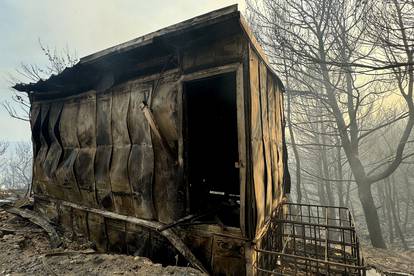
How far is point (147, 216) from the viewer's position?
5148 mm

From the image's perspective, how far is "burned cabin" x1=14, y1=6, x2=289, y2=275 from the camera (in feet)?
13.5

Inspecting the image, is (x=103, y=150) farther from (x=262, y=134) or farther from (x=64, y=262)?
(x=262, y=134)

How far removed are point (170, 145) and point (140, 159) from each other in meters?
0.91

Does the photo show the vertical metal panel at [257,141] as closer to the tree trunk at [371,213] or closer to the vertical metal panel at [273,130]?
the vertical metal panel at [273,130]

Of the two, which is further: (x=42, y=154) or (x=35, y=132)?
(x=35, y=132)

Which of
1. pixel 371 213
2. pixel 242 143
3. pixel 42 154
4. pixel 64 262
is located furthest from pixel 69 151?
pixel 371 213

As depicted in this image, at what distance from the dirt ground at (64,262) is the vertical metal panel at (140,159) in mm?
990

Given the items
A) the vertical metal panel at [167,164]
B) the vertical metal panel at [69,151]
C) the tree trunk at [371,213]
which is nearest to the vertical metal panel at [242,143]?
the vertical metal panel at [167,164]

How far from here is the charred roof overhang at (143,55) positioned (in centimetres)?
394

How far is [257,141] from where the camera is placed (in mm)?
4508

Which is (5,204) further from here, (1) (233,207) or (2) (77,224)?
(1) (233,207)

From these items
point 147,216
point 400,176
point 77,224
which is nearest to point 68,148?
point 77,224

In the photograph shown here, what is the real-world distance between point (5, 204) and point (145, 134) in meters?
7.41

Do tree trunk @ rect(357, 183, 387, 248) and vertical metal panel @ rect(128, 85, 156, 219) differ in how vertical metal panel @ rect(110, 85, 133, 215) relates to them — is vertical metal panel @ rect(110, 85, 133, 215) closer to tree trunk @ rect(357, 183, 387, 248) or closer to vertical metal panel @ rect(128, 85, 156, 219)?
vertical metal panel @ rect(128, 85, 156, 219)
